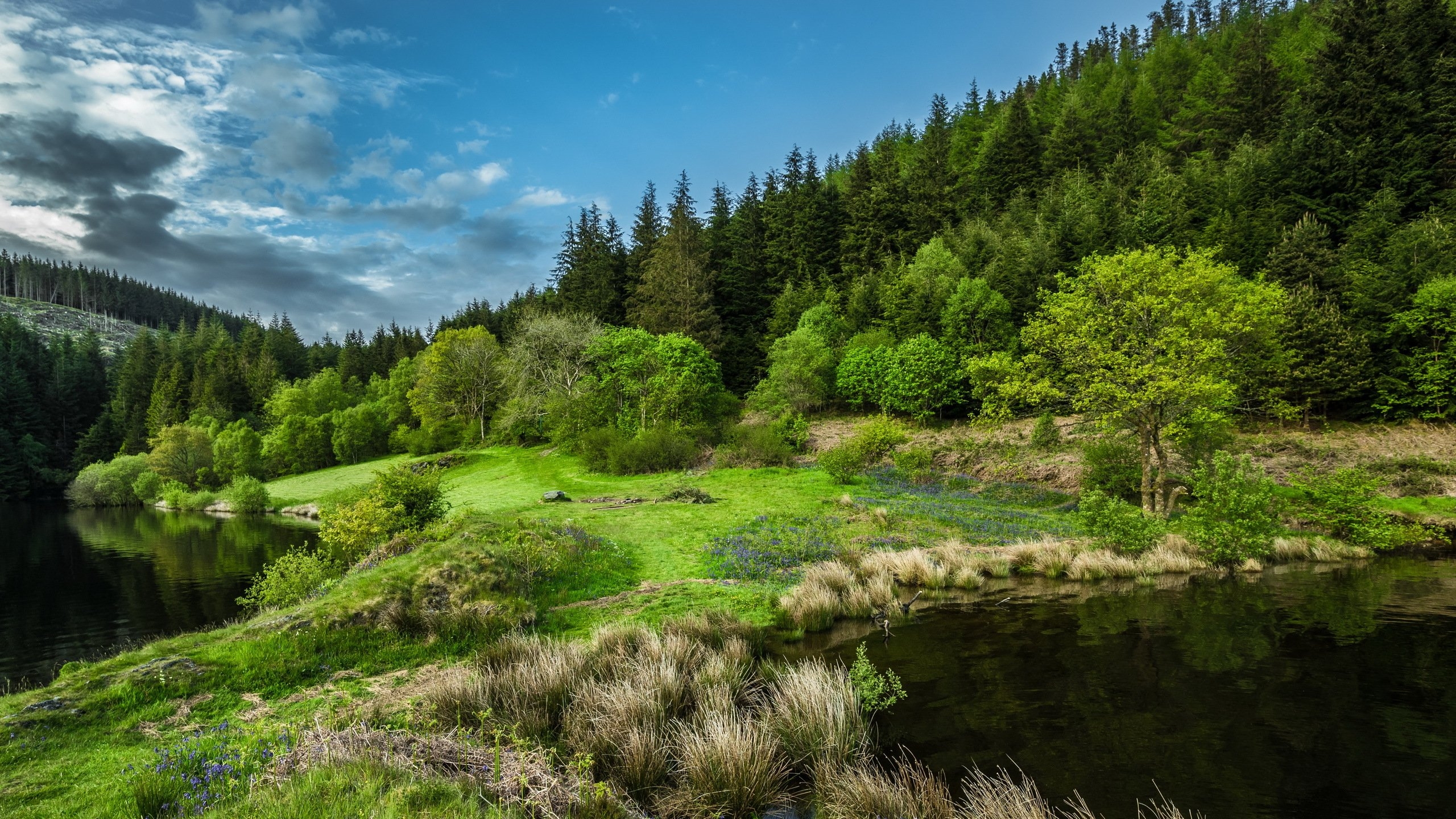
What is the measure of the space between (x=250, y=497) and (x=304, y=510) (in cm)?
760

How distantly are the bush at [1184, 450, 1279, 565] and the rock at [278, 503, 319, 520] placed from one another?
60350 mm

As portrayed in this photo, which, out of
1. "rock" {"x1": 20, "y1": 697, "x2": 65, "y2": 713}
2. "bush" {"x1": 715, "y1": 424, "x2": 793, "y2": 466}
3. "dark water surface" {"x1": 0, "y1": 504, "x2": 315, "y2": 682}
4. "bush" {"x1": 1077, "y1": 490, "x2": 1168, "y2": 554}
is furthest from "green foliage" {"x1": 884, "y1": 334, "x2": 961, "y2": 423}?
"rock" {"x1": 20, "y1": 697, "x2": 65, "y2": 713}

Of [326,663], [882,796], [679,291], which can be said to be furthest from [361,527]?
[679,291]

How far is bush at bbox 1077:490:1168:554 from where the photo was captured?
20.3 m

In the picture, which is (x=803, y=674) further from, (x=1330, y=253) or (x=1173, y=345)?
(x=1330, y=253)

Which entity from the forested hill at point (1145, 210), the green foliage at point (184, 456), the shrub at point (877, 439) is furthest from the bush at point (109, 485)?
the shrub at point (877, 439)

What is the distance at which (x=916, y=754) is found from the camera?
8695mm

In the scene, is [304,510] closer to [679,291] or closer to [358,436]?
[358,436]

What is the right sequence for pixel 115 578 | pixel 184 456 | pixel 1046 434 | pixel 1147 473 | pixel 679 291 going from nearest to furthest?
pixel 1147 473 < pixel 115 578 < pixel 1046 434 < pixel 679 291 < pixel 184 456

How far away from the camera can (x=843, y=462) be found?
34.6 meters

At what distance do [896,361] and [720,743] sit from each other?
47406mm

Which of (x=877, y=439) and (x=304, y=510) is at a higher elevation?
(x=877, y=439)

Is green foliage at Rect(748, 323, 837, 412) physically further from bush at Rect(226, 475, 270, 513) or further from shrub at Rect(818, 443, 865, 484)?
bush at Rect(226, 475, 270, 513)

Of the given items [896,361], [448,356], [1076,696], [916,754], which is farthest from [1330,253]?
[448,356]
